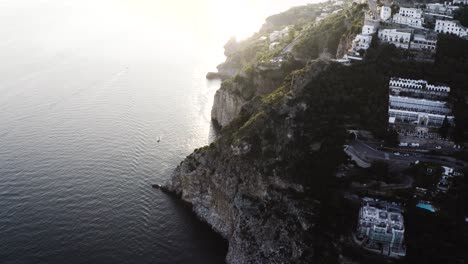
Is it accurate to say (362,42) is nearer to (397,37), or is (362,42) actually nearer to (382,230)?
(397,37)

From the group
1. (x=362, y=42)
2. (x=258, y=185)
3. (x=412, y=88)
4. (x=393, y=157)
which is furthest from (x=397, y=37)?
(x=258, y=185)

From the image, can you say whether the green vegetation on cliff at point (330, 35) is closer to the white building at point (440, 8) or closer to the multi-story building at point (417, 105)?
the white building at point (440, 8)

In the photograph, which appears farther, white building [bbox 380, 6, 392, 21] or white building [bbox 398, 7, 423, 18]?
white building [bbox 380, 6, 392, 21]

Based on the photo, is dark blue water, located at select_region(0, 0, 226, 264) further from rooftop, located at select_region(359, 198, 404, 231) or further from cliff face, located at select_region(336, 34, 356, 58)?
cliff face, located at select_region(336, 34, 356, 58)

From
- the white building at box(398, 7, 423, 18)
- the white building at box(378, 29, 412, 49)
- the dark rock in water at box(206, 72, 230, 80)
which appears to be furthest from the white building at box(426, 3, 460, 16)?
the dark rock in water at box(206, 72, 230, 80)

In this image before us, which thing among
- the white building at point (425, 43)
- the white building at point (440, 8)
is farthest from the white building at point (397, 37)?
the white building at point (440, 8)
